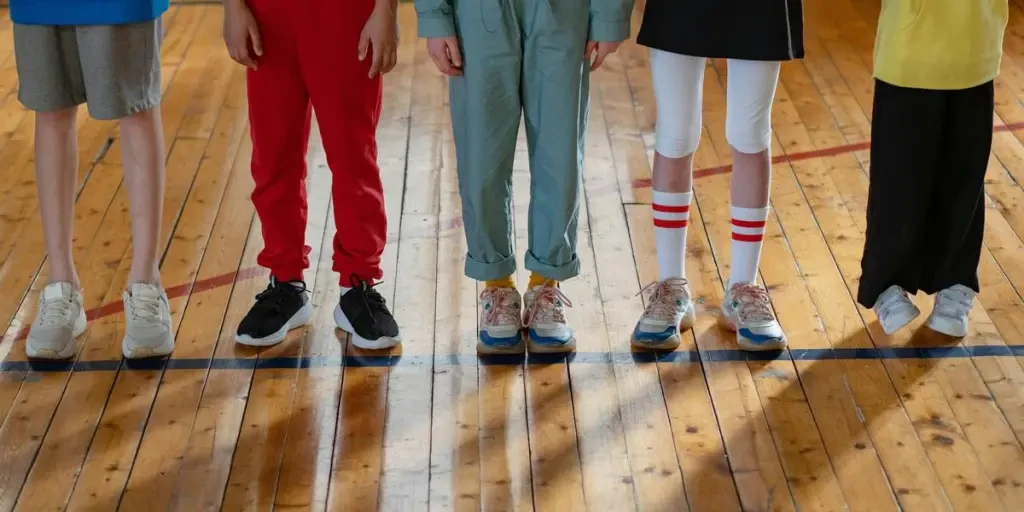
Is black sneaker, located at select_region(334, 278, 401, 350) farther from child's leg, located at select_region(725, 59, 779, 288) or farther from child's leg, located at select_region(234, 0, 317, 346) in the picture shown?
child's leg, located at select_region(725, 59, 779, 288)

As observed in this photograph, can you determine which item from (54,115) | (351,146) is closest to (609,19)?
(351,146)

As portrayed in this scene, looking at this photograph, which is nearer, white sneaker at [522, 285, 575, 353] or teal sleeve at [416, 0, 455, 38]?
teal sleeve at [416, 0, 455, 38]

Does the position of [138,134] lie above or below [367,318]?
above

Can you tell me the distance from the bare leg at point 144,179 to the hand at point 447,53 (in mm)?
607

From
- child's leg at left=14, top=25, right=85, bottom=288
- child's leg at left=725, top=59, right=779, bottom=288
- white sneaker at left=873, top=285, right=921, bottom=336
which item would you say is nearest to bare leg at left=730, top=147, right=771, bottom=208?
child's leg at left=725, top=59, right=779, bottom=288

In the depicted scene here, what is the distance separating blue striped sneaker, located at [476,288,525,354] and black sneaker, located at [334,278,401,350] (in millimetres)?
187

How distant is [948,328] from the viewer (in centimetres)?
262

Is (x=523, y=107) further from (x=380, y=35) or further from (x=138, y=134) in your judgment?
(x=138, y=134)

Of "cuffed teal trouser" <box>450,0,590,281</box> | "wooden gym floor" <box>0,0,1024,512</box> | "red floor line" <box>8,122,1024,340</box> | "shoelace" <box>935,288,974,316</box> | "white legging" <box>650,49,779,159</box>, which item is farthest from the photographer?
"red floor line" <box>8,122,1024,340</box>

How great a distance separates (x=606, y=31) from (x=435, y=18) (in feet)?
1.03

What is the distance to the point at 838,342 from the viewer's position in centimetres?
262

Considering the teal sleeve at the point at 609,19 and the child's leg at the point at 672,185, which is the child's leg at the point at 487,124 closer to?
the teal sleeve at the point at 609,19

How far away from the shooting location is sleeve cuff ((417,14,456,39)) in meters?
2.30

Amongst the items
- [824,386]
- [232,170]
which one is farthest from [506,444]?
[232,170]
